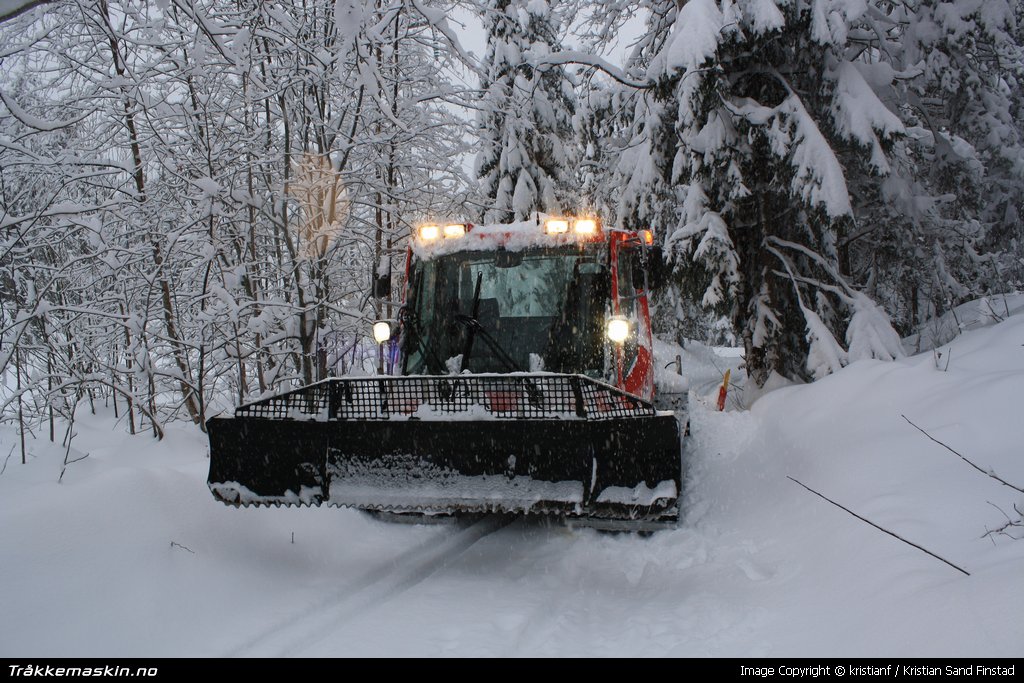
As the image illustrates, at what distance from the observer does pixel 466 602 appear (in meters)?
4.09

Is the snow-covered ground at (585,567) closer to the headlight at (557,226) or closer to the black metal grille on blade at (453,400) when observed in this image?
the black metal grille on blade at (453,400)

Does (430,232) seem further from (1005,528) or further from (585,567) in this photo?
(1005,528)

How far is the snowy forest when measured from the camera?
7.07 m

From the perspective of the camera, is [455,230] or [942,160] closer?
[455,230]

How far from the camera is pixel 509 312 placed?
6.00 meters

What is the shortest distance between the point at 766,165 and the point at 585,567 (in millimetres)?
6852

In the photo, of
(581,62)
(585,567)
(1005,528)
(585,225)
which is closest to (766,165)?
(581,62)

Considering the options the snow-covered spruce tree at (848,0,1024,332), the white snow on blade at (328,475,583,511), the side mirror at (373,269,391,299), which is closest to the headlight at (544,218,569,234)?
the side mirror at (373,269,391,299)

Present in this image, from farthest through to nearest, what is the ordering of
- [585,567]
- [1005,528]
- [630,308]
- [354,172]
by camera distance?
[354,172], [630,308], [585,567], [1005,528]

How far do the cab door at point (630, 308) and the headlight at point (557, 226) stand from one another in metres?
0.48

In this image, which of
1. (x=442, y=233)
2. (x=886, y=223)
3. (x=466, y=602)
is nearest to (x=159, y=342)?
(x=442, y=233)

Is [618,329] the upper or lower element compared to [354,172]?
lower

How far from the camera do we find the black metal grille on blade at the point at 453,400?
15.0 feet

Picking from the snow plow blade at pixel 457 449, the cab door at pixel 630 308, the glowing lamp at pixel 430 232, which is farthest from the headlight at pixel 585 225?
the snow plow blade at pixel 457 449
